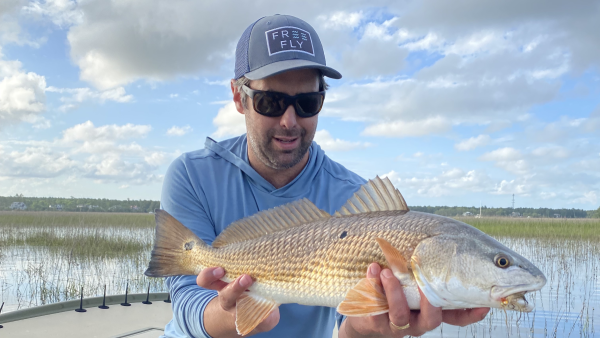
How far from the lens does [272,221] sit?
3.04 metres

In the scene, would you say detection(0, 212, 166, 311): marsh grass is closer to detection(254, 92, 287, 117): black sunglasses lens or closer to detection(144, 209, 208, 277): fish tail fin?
detection(144, 209, 208, 277): fish tail fin

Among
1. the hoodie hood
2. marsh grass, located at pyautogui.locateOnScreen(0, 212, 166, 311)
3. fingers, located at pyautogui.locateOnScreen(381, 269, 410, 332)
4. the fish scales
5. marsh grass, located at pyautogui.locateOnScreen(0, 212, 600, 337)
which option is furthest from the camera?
marsh grass, located at pyautogui.locateOnScreen(0, 212, 166, 311)

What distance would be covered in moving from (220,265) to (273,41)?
1761 millimetres

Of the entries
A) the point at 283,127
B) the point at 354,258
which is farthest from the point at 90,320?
the point at 354,258

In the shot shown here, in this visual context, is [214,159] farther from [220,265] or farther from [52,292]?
[52,292]

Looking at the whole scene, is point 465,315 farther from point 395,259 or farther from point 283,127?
point 283,127

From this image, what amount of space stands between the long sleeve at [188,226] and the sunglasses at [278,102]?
852 millimetres

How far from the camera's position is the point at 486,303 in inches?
90.5

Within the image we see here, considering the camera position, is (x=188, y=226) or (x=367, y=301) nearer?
(x=367, y=301)

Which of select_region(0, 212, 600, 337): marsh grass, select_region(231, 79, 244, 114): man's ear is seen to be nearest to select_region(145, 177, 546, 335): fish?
select_region(231, 79, 244, 114): man's ear

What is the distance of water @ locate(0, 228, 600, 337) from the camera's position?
29.0ft

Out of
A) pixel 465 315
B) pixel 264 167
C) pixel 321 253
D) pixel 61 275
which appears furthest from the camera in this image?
pixel 61 275

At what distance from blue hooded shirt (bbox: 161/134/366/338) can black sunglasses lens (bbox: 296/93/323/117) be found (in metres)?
0.60

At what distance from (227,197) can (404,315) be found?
5.81ft
